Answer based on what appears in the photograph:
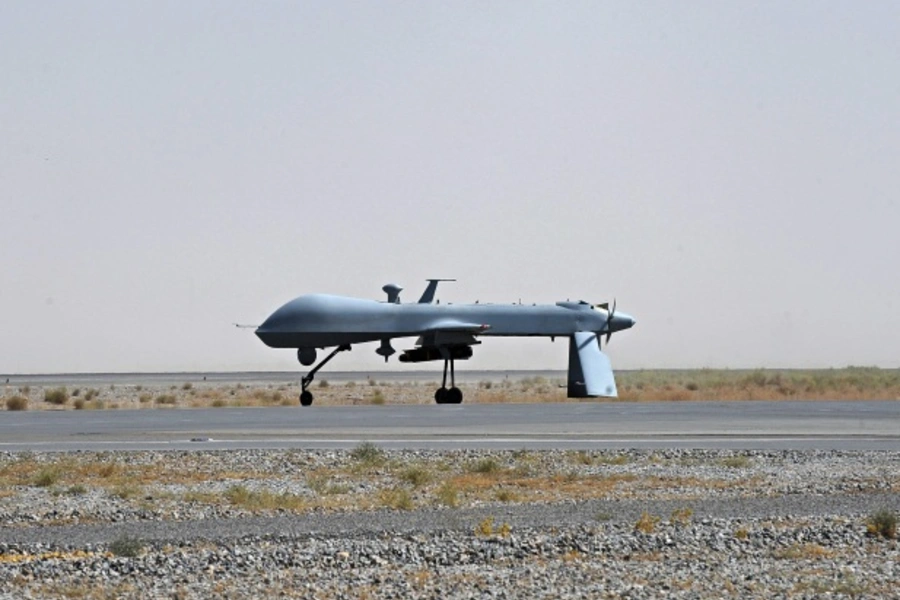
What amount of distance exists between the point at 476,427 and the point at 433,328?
19.1m

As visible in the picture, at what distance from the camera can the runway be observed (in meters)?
30.8

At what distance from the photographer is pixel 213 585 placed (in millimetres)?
12656

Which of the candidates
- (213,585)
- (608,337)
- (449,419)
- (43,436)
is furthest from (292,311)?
(213,585)

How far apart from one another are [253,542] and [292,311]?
129 ft

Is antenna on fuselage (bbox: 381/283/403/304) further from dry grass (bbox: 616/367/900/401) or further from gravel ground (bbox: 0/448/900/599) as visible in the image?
gravel ground (bbox: 0/448/900/599)

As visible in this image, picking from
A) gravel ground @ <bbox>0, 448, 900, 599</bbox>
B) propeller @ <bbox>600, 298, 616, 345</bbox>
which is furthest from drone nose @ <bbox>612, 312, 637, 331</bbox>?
gravel ground @ <bbox>0, 448, 900, 599</bbox>

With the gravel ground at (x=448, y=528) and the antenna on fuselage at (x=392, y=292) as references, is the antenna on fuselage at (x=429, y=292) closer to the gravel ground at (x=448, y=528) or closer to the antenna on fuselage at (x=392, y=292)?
the antenna on fuselage at (x=392, y=292)

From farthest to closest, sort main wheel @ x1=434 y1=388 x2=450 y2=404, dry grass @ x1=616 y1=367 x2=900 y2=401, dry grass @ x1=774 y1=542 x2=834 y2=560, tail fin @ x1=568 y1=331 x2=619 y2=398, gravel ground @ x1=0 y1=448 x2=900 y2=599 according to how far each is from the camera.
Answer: dry grass @ x1=616 y1=367 x2=900 y2=401, tail fin @ x1=568 y1=331 x2=619 y2=398, main wheel @ x1=434 y1=388 x2=450 y2=404, dry grass @ x1=774 y1=542 x2=834 y2=560, gravel ground @ x1=0 y1=448 x2=900 y2=599

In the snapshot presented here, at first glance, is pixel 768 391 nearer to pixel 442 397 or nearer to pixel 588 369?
pixel 588 369

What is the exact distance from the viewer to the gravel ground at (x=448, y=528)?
12734 mm

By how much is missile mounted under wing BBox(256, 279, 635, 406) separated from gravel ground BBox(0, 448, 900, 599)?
2780 centimetres

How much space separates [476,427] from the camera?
36125 millimetres

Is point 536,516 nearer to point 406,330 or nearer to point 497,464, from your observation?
point 497,464

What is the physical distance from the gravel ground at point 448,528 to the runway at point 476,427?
4.03 meters
